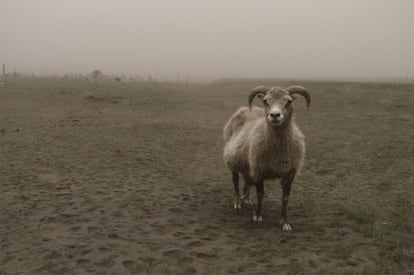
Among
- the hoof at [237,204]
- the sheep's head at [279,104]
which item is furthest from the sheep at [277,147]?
the hoof at [237,204]

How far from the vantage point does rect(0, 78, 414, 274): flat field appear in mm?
6172

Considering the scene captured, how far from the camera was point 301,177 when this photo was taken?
36.6 ft

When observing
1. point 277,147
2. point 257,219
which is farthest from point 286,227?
point 277,147

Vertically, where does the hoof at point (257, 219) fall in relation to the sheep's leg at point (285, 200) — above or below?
below

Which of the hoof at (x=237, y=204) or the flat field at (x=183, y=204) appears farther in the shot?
the hoof at (x=237, y=204)

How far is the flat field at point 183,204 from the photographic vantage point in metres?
6.17

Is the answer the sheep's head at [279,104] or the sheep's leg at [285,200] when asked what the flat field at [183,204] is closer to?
the sheep's leg at [285,200]

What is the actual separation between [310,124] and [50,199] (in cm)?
1425

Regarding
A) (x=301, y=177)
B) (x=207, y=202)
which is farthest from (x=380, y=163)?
(x=207, y=202)

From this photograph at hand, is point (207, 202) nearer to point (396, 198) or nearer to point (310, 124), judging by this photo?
point (396, 198)

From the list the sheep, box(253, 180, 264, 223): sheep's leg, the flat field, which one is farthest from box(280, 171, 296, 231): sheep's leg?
box(253, 180, 264, 223): sheep's leg

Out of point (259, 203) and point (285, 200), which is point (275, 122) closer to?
point (285, 200)

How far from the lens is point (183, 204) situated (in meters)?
8.89

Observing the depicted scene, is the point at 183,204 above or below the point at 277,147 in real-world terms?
below
